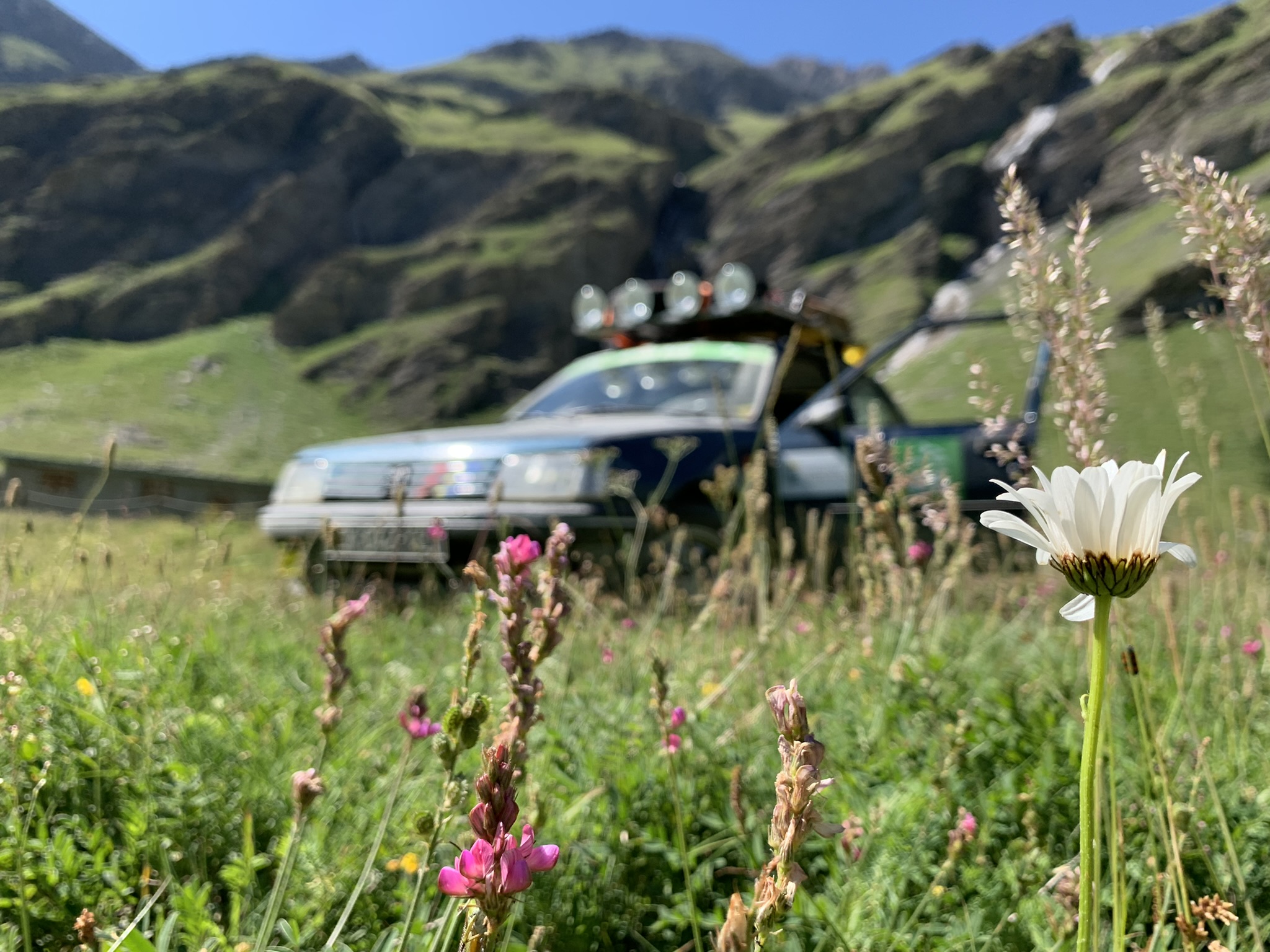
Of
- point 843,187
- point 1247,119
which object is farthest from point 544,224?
point 1247,119

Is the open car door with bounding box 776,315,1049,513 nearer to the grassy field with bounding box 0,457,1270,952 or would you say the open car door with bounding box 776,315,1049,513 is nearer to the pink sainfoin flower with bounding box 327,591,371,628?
the grassy field with bounding box 0,457,1270,952

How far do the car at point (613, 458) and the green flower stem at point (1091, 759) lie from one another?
6.90ft

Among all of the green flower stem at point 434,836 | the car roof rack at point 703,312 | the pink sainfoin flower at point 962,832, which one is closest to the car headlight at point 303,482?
the car roof rack at point 703,312

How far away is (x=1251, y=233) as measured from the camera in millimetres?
1044

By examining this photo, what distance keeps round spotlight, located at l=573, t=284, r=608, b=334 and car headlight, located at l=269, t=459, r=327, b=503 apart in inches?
113

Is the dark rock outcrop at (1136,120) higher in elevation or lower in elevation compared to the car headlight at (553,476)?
higher

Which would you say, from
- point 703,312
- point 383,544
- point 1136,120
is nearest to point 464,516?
point 383,544

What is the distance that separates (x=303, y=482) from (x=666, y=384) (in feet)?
7.17

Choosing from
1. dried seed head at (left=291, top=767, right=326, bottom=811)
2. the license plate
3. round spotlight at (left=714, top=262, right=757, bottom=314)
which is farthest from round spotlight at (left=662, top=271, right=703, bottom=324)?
dried seed head at (left=291, top=767, right=326, bottom=811)

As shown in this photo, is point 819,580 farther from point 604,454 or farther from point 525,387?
point 525,387

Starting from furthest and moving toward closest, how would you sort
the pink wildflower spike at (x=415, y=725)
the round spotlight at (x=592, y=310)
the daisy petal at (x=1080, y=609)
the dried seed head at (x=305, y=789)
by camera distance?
the round spotlight at (x=592, y=310), the pink wildflower spike at (x=415, y=725), the dried seed head at (x=305, y=789), the daisy petal at (x=1080, y=609)

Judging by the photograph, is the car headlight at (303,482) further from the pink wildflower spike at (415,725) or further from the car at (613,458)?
the pink wildflower spike at (415,725)

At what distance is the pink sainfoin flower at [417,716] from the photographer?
1147mm

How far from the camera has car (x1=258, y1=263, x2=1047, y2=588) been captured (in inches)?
155
